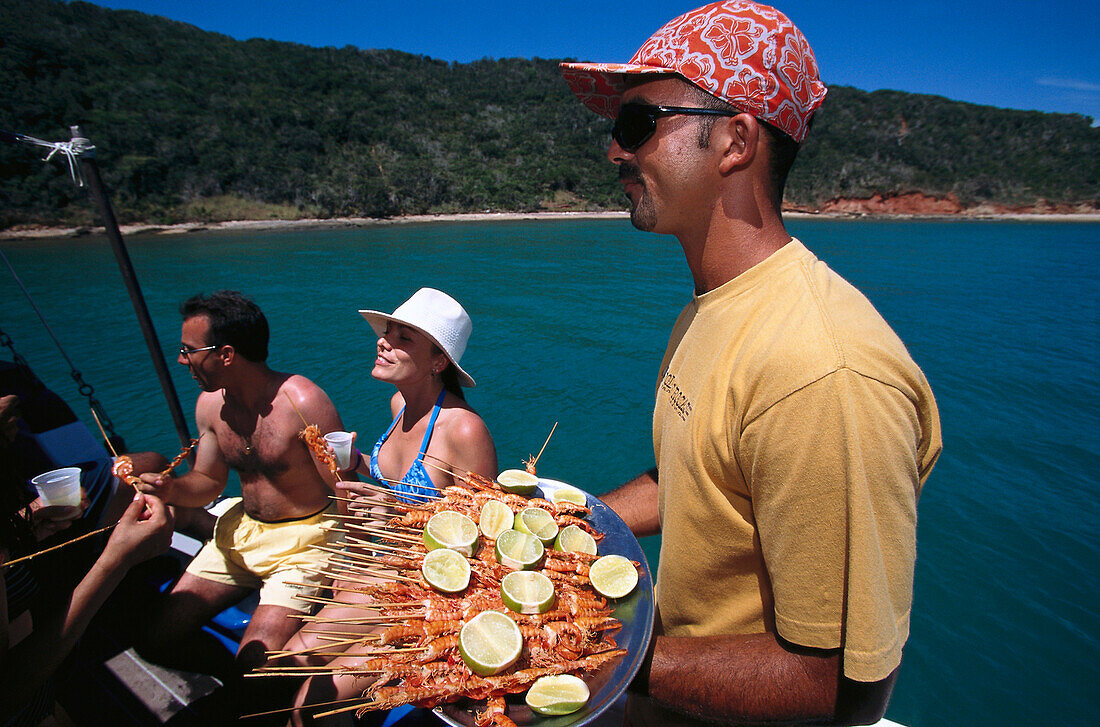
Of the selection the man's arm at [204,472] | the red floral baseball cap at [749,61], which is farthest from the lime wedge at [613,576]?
the man's arm at [204,472]

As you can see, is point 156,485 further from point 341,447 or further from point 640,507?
point 640,507

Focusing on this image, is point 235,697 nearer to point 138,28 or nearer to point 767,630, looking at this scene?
point 767,630

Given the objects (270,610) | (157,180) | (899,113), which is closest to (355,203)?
(157,180)

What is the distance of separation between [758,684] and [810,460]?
0.55 metres

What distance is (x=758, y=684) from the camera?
3.77ft

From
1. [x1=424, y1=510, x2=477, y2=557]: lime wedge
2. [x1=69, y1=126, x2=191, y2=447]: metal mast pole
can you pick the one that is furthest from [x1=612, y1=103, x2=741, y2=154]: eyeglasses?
[x1=69, y1=126, x2=191, y2=447]: metal mast pole

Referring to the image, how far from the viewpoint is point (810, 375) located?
3.35 ft

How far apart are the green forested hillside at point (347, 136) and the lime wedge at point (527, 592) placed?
180 feet

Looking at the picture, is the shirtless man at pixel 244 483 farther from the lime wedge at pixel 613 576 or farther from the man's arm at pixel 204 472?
the lime wedge at pixel 613 576

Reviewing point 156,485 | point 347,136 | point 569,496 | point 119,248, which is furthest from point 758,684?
point 347,136

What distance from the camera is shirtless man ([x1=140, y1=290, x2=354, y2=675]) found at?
10.8 feet

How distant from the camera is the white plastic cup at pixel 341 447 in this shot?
10.3ft

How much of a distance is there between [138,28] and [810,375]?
352ft

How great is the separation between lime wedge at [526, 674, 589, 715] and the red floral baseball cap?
1522mm
